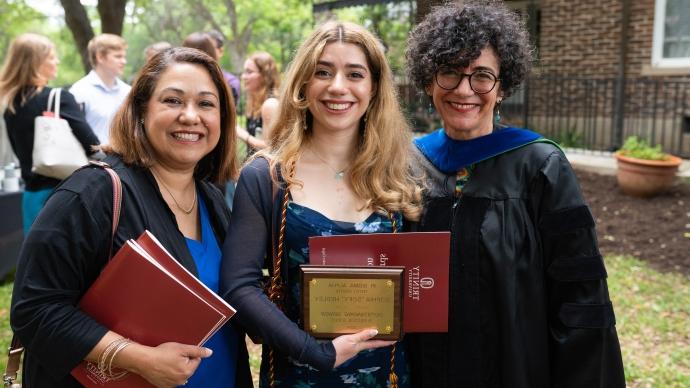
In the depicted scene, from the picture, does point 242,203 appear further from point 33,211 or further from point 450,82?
point 33,211

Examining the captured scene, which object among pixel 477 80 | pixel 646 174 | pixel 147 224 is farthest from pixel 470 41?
pixel 646 174

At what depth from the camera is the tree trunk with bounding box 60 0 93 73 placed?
673 centimetres

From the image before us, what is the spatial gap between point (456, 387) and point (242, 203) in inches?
39.1

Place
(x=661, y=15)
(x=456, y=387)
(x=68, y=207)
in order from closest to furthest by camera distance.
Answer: (x=68, y=207), (x=456, y=387), (x=661, y=15)

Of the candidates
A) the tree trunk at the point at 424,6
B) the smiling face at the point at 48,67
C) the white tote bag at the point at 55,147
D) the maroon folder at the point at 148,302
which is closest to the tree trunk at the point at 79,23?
the smiling face at the point at 48,67

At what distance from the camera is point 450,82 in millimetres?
2184

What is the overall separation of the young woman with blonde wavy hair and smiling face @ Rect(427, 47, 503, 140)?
0.18 meters

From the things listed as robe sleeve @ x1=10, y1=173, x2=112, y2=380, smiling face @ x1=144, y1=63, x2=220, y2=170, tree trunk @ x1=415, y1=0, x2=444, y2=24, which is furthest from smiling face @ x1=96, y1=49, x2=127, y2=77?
robe sleeve @ x1=10, y1=173, x2=112, y2=380

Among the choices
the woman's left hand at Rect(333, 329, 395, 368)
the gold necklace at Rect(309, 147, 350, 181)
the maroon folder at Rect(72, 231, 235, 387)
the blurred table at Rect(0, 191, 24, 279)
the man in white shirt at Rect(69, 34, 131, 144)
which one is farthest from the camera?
the blurred table at Rect(0, 191, 24, 279)

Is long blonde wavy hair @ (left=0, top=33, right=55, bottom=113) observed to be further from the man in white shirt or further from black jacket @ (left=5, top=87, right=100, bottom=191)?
the man in white shirt

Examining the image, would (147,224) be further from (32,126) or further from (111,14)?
(111,14)

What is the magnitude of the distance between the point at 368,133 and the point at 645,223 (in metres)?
6.03

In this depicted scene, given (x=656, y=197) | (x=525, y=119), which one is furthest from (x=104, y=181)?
(x=525, y=119)

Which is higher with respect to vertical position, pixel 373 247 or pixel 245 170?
pixel 245 170
